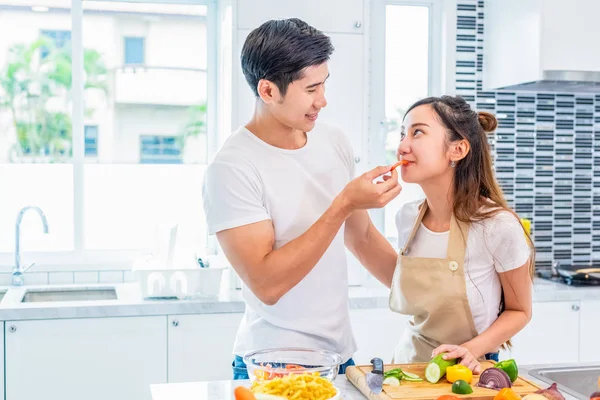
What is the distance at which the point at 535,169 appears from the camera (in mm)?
3941

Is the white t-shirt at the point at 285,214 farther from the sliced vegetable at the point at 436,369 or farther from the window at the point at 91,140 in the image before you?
the window at the point at 91,140

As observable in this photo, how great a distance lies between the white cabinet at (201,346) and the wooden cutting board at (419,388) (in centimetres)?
142

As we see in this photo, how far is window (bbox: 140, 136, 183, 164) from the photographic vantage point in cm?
375

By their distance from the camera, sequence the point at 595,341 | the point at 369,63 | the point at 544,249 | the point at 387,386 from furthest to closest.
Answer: the point at 544,249 < the point at 369,63 < the point at 595,341 < the point at 387,386

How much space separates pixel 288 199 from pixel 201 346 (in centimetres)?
139

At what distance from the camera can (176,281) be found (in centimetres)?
311

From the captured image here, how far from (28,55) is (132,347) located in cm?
153

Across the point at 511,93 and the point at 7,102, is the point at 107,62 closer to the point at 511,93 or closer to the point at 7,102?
the point at 7,102

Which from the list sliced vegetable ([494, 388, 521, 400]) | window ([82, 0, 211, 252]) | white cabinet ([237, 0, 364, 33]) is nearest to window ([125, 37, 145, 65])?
window ([82, 0, 211, 252])

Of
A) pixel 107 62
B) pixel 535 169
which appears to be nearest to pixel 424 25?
pixel 535 169

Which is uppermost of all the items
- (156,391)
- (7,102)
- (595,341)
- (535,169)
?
(7,102)

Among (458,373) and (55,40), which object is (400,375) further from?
(55,40)

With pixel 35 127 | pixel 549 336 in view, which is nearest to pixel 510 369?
pixel 549 336

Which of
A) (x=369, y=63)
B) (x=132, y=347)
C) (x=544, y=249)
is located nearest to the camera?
(x=132, y=347)
